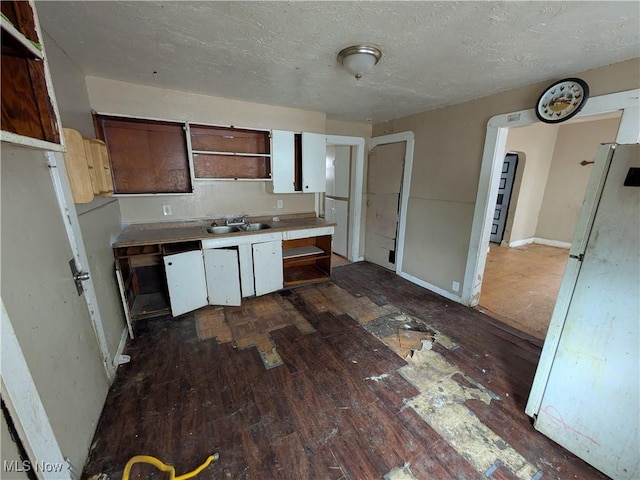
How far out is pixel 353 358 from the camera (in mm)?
2107

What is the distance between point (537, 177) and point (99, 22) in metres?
7.24

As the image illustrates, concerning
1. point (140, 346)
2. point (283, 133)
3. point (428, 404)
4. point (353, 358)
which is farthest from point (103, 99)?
point (428, 404)

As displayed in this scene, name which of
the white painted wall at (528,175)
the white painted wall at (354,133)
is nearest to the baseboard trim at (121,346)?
the white painted wall at (354,133)

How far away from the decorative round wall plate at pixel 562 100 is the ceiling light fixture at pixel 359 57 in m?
1.59

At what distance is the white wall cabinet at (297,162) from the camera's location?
314cm

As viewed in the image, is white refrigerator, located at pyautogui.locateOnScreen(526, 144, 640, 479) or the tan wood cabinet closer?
white refrigerator, located at pyautogui.locateOnScreen(526, 144, 640, 479)

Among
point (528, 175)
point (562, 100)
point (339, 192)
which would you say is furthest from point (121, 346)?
point (528, 175)

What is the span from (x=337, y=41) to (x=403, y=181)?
234 cm

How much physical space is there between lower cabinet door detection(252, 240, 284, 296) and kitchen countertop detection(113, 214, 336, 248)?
0.20 meters

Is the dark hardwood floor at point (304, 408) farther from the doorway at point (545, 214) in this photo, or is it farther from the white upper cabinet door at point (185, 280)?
the doorway at point (545, 214)

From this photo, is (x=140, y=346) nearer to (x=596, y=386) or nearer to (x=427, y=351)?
(x=427, y=351)

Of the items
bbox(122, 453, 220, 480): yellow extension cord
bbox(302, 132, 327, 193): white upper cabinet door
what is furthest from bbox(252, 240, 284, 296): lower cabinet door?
bbox(122, 453, 220, 480): yellow extension cord

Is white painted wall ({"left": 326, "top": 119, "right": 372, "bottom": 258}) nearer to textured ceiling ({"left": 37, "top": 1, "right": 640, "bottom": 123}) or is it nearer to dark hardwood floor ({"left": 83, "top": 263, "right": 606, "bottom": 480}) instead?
textured ceiling ({"left": 37, "top": 1, "right": 640, "bottom": 123})

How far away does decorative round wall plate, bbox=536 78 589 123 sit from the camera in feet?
6.38
